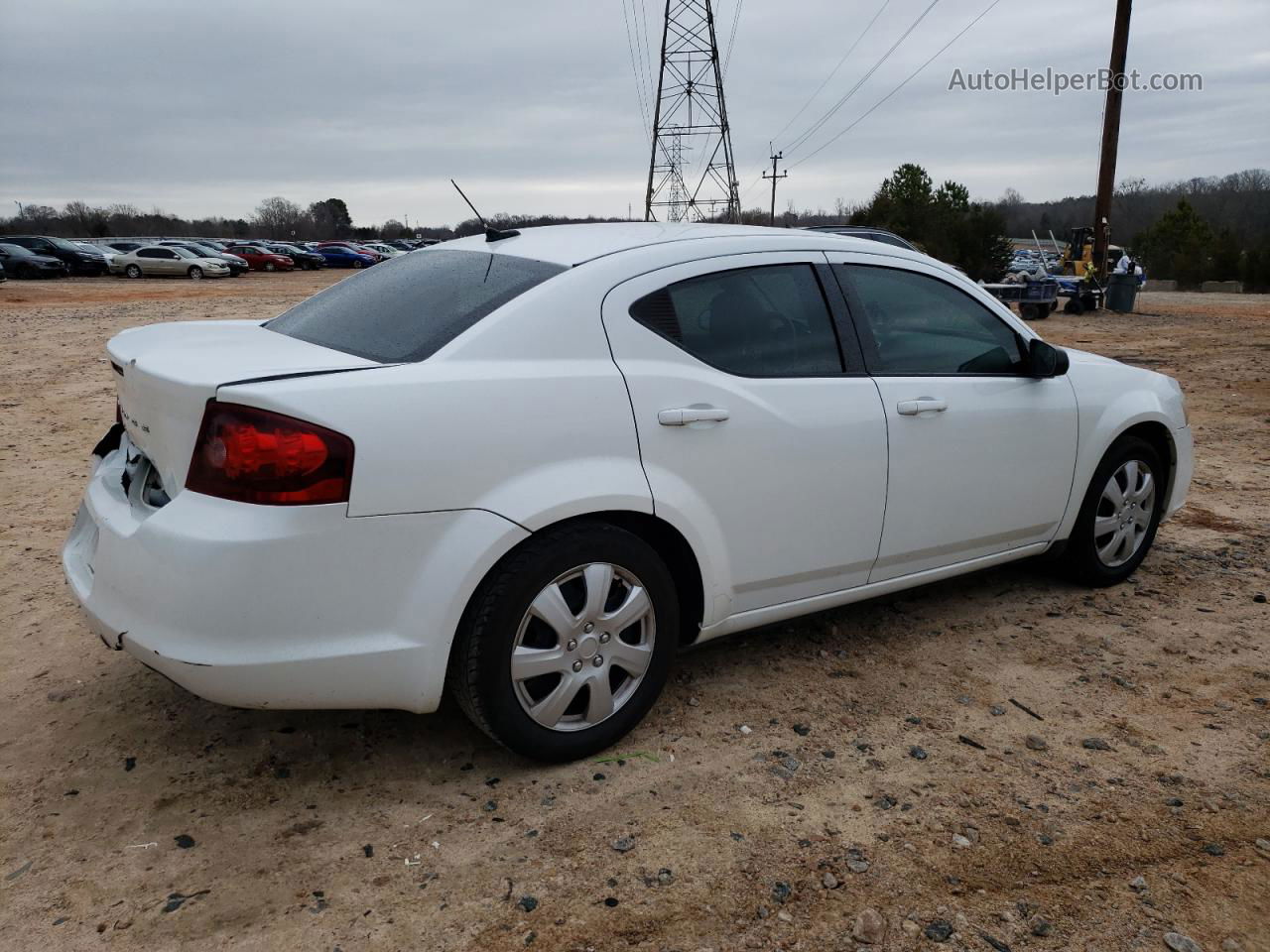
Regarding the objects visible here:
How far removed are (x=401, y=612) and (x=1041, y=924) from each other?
176cm

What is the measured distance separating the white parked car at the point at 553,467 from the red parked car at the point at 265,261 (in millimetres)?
49934

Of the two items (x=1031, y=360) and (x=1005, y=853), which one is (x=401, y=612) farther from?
(x=1031, y=360)

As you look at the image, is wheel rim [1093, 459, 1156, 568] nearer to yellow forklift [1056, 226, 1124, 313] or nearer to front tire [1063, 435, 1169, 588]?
front tire [1063, 435, 1169, 588]

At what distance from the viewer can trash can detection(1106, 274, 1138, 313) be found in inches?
910

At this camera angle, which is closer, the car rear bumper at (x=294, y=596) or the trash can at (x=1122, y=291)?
the car rear bumper at (x=294, y=596)

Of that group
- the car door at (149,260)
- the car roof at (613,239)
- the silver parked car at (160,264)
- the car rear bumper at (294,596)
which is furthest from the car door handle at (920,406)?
the car door at (149,260)

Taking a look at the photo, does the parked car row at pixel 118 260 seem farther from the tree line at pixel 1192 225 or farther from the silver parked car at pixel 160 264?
the tree line at pixel 1192 225

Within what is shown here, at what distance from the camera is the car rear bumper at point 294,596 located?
2.53m

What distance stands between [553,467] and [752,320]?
969 mm

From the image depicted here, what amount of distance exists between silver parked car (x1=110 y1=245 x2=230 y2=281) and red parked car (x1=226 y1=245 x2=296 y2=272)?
8569 millimetres

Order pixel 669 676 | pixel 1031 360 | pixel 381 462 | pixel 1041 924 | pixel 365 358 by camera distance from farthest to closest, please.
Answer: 1. pixel 1031 360
2. pixel 669 676
3. pixel 365 358
4. pixel 381 462
5. pixel 1041 924

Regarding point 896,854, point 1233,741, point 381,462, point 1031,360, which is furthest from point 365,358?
point 1233,741

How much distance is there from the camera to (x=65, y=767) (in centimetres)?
310

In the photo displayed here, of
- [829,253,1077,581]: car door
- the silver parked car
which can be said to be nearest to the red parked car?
the silver parked car
